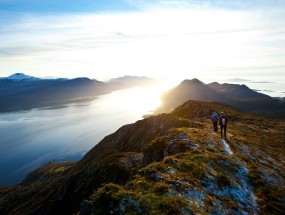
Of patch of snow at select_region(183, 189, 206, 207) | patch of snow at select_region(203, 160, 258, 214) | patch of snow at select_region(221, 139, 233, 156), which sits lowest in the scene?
patch of snow at select_region(203, 160, 258, 214)

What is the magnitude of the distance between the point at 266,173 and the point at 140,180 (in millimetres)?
14704

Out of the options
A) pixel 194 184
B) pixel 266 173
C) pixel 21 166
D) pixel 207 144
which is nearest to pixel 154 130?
pixel 207 144

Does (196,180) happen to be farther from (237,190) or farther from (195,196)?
(237,190)

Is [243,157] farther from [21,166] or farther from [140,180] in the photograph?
[21,166]

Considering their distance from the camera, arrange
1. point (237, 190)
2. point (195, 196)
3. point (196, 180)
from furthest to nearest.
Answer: point (237, 190)
point (196, 180)
point (195, 196)

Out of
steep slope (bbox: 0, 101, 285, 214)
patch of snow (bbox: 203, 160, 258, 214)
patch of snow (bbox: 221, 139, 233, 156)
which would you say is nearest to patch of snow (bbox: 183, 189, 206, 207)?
steep slope (bbox: 0, 101, 285, 214)

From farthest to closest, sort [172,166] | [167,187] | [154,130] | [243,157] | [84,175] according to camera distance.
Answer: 1. [154,130]
2. [84,175]
3. [243,157]
4. [172,166]
5. [167,187]

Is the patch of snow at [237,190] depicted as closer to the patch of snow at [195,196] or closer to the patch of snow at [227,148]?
the patch of snow at [195,196]

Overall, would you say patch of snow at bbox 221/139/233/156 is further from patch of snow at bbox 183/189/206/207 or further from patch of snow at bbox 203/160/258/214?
patch of snow at bbox 183/189/206/207

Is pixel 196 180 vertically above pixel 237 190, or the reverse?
pixel 196 180

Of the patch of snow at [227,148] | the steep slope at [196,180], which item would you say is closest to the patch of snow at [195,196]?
the steep slope at [196,180]

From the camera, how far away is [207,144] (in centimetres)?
3441

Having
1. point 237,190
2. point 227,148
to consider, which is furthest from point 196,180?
point 227,148

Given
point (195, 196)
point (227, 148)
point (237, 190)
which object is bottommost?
point (237, 190)
